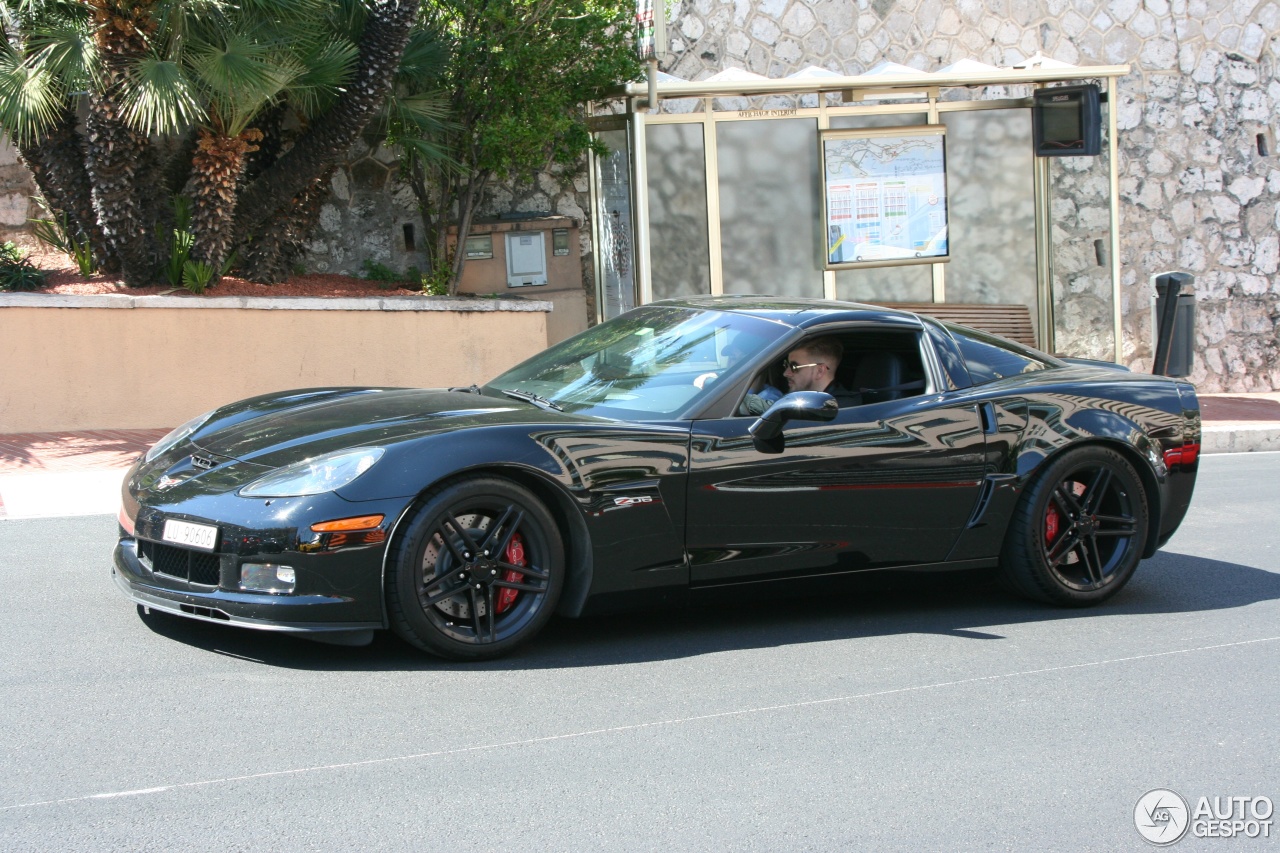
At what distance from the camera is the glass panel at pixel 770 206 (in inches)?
569

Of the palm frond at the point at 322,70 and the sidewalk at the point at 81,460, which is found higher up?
the palm frond at the point at 322,70

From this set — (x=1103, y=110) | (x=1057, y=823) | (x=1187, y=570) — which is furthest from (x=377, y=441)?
(x=1103, y=110)

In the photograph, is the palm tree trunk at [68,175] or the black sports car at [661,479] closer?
the black sports car at [661,479]

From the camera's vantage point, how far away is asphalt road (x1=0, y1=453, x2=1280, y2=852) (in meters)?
3.71

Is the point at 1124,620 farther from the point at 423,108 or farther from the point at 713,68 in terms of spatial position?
the point at 713,68

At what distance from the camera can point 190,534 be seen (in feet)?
15.7

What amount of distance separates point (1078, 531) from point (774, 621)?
4.88 feet

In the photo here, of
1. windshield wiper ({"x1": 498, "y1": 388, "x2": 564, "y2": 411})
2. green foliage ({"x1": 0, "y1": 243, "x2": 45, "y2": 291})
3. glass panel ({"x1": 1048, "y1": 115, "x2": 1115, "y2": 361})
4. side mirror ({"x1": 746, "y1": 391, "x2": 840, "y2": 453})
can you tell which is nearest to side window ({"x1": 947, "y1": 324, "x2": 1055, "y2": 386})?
side mirror ({"x1": 746, "y1": 391, "x2": 840, "y2": 453})

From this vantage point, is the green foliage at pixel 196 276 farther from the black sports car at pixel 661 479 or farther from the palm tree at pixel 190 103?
the black sports car at pixel 661 479

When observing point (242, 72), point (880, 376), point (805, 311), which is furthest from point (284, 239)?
point (880, 376)

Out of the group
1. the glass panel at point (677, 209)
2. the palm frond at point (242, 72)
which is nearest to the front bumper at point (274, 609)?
the palm frond at point (242, 72)

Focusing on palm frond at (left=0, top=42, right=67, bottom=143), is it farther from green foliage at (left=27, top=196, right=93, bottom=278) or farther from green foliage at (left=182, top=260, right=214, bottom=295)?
green foliage at (left=182, top=260, right=214, bottom=295)

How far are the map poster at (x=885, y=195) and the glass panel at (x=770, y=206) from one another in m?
0.21

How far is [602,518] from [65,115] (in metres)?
9.03
